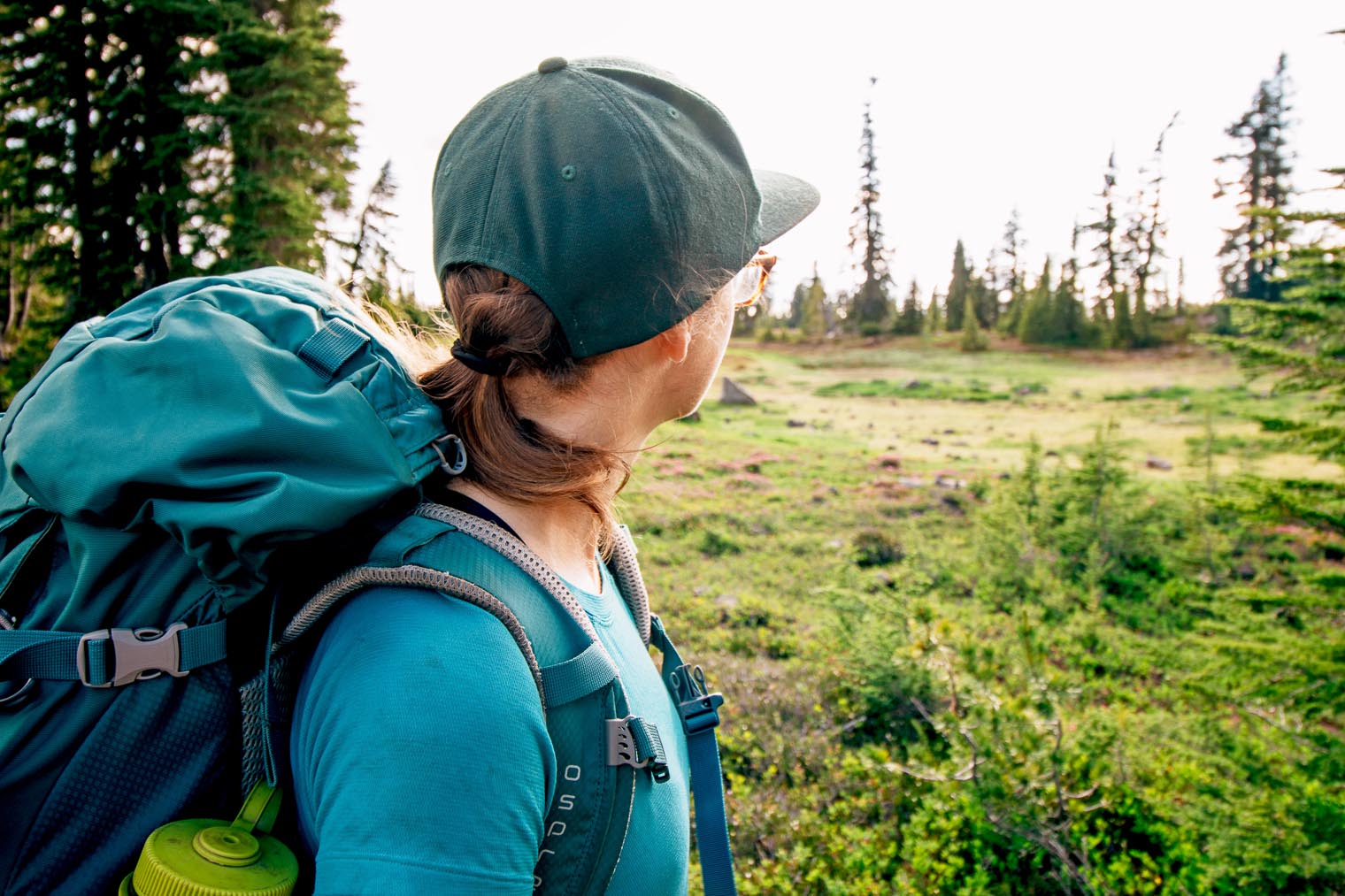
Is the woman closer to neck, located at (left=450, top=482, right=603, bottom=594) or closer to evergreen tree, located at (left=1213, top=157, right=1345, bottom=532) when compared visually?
neck, located at (left=450, top=482, right=603, bottom=594)

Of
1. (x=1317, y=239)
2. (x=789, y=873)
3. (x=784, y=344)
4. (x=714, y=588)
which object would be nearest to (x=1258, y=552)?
(x=714, y=588)

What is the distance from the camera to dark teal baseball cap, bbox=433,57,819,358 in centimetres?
105

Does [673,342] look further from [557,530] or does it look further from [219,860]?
[219,860]

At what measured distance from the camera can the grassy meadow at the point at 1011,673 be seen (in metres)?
3.62

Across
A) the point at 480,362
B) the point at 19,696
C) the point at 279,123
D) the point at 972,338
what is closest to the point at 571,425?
the point at 480,362

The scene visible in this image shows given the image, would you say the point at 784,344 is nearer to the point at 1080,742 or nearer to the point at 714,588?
the point at 714,588

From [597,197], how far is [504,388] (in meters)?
0.31

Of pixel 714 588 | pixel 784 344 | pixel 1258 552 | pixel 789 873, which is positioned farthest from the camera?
pixel 784 344

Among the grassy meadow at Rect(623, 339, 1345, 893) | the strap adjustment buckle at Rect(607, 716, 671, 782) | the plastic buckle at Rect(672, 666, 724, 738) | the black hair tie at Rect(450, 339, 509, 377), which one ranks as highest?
the black hair tie at Rect(450, 339, 509, 377)

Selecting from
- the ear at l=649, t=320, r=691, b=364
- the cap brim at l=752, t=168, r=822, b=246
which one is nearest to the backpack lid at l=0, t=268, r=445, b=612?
the ear at l=649, t=320, r=691, b=364

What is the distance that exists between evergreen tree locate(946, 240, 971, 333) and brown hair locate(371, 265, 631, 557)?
46764 mm

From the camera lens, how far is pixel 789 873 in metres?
3.79

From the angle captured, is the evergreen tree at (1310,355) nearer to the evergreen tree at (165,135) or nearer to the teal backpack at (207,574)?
the teal backpack at (207,574)

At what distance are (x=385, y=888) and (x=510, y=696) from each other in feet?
0.67
